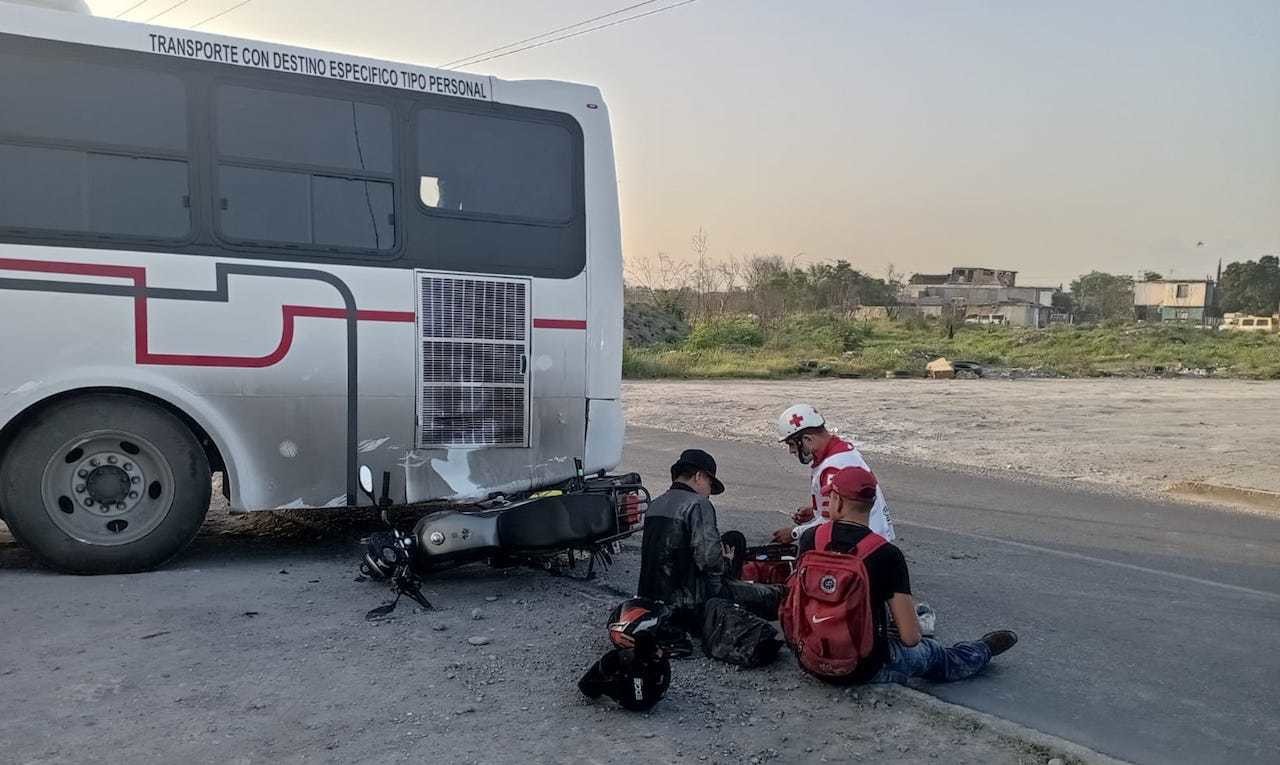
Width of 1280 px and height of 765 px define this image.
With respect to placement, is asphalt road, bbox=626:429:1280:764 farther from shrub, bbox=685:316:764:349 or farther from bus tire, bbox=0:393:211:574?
shrub, bbox=685:316:764:349

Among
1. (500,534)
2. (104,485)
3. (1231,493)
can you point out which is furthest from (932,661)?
(1231,493)

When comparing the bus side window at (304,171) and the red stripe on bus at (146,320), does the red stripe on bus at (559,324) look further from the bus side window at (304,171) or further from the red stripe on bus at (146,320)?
the bus side window at (304,171)

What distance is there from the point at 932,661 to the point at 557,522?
7.88 ft

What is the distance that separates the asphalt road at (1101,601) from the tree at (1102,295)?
8957 centimetres

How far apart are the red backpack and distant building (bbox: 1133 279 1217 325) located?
91100 mm

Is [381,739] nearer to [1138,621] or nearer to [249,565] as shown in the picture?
[249,565]

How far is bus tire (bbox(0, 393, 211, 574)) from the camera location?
614cm

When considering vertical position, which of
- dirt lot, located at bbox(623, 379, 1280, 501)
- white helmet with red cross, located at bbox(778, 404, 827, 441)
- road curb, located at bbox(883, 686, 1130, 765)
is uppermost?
white helmet with red cross, located at bbox(778, 404, 827, 441)

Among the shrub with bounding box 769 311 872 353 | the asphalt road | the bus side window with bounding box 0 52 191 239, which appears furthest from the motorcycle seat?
the shrub with bounding box 769 311 872 353

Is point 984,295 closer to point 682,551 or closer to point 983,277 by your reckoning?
point 983,277

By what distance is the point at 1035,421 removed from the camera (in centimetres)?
2017

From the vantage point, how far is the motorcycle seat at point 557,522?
20.5ft

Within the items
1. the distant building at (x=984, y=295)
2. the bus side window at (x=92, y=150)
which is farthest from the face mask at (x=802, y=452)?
the distant building at (x=984, y=295)

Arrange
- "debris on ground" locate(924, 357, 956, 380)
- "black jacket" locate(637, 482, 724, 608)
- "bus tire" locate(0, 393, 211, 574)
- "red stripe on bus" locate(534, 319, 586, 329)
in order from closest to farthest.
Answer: "black jacket" locate(637, 482, 724, 608)
"bus tire" locate(0, 393, 211, 574)
"red stripe on bus" locate(534, 319, 586, 329)
"debris on ground" locate(924, 357, 956, 380)
